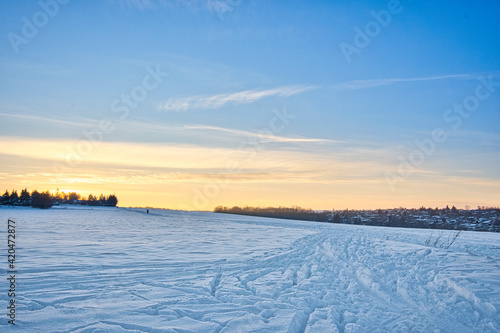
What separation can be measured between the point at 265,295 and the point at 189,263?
4.22 meters

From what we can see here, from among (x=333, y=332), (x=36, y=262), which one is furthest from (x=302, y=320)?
(x=36, y=262)

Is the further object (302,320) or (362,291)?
(362,291)

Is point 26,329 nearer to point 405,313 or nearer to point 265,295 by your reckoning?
point 265,295

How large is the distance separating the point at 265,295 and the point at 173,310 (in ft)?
7.47

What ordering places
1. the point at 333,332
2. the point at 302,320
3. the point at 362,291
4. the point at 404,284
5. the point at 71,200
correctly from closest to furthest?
the point at 333,332 → the point at 302,320 → the point at 362,291 → the point at 404,284 → the point at 71,200

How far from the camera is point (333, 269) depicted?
426 inches

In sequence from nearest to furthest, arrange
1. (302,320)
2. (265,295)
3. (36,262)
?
(302,320)
(265,295)
(36,262)

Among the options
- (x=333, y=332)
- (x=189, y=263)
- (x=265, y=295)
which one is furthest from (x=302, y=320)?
(x=189, y=263)

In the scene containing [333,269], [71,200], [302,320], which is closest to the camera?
[302,320]

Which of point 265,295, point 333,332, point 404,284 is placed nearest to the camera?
point 333,332

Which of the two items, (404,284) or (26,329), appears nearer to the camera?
(26,329)

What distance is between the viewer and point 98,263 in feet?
33.3

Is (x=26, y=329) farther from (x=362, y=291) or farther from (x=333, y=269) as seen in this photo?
(x=333, y=269)

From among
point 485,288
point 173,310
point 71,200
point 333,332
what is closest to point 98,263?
point 173,310
